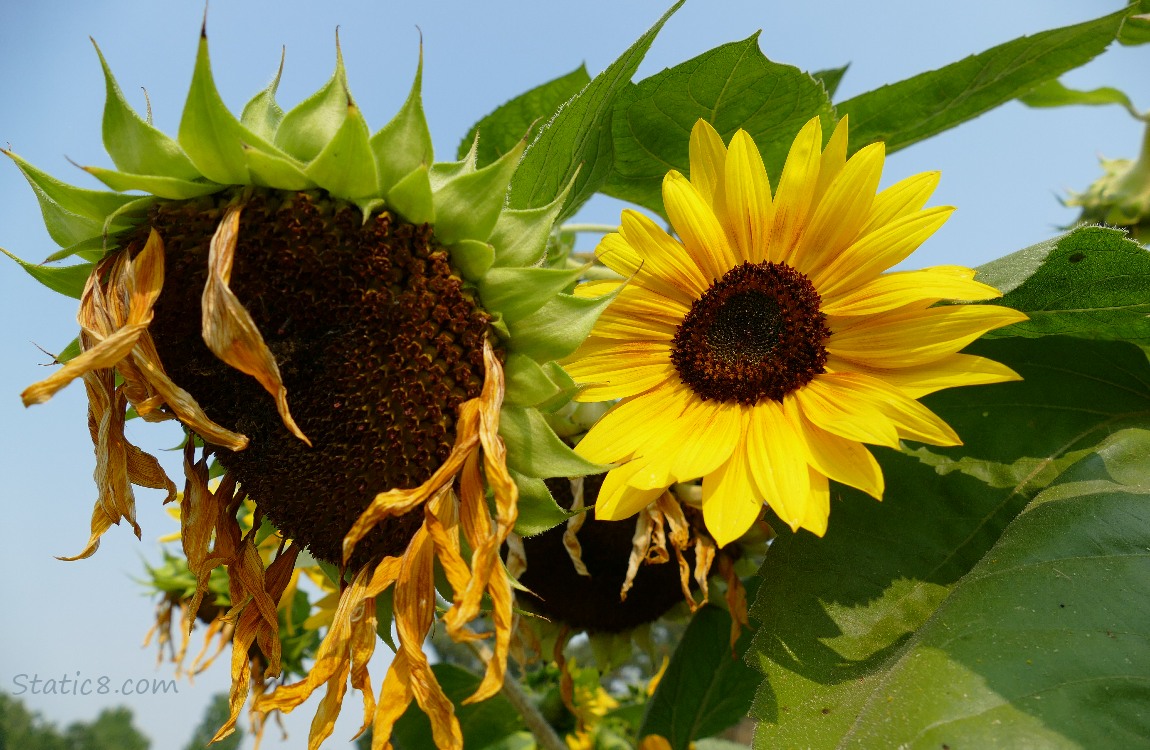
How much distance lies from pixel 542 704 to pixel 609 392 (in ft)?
6.06

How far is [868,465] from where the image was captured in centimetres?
109

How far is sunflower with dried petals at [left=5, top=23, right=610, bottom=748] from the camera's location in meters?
1.04

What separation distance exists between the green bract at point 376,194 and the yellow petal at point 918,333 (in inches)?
14.0

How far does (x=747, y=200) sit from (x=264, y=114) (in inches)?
25.1

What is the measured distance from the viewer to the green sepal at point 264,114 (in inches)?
43.3

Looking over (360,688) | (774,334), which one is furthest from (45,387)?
(774,334)

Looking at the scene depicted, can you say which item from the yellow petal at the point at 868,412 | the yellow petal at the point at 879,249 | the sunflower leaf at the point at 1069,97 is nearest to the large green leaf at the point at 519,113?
the yellow petal at the point at 879,249

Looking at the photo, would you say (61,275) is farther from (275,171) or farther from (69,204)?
(275,171)

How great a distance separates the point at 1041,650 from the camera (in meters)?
0.94

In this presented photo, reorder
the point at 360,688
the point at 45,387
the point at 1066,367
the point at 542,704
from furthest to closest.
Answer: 1. the point at 542,704
2. the point at 1066,367
3. the point at 360,688
4. the point at 45,387

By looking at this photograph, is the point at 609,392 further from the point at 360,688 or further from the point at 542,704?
the point at 542,704

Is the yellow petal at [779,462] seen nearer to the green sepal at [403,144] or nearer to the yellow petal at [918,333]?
the yellow petal at [918,333]

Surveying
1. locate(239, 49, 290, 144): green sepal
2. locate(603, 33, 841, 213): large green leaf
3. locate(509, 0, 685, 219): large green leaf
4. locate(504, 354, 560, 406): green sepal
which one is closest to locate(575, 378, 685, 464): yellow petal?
locate(504, 354, 560, 406): green sepal

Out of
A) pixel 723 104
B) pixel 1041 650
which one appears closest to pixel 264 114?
pixel 723 104
